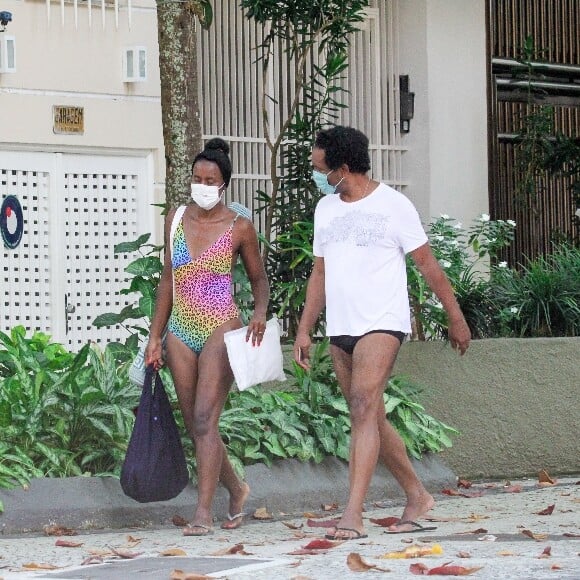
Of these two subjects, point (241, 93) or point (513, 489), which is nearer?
point (513, 489)

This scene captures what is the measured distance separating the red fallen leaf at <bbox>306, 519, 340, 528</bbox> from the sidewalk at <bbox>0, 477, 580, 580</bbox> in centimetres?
4

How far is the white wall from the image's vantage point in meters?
14.5

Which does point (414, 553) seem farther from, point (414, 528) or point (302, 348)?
point (302, 348)

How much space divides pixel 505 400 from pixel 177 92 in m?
3.01

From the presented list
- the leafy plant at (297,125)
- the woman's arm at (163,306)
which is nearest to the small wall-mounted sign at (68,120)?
the leafy plant at (297,125)

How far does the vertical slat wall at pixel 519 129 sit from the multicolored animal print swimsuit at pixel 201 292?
300 inches

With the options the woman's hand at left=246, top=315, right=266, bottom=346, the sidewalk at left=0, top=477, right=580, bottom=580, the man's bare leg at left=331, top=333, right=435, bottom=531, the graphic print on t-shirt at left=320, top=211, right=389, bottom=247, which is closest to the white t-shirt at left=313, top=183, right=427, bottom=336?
the graphic print on t-shirt at left=320, top=211, right=389, bottom=247

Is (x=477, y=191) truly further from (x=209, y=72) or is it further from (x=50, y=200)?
(x=50, y=200)

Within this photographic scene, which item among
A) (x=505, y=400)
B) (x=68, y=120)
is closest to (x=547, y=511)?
(x=505, y=400)

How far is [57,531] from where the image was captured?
25.4 feet

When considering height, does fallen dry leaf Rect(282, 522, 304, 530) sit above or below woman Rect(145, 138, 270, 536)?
below

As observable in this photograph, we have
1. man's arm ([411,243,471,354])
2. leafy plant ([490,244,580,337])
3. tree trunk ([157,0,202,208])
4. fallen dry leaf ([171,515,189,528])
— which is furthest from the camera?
leafy plant ([490,244,580,337])

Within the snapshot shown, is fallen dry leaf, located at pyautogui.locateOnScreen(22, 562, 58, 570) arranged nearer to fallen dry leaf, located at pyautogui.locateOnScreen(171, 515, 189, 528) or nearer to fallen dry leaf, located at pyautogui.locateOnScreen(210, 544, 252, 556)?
fallen dry leaf, located at pyautogui.locateOnScreen(210, 544, 252, 556)

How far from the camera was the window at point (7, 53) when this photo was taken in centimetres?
1178
